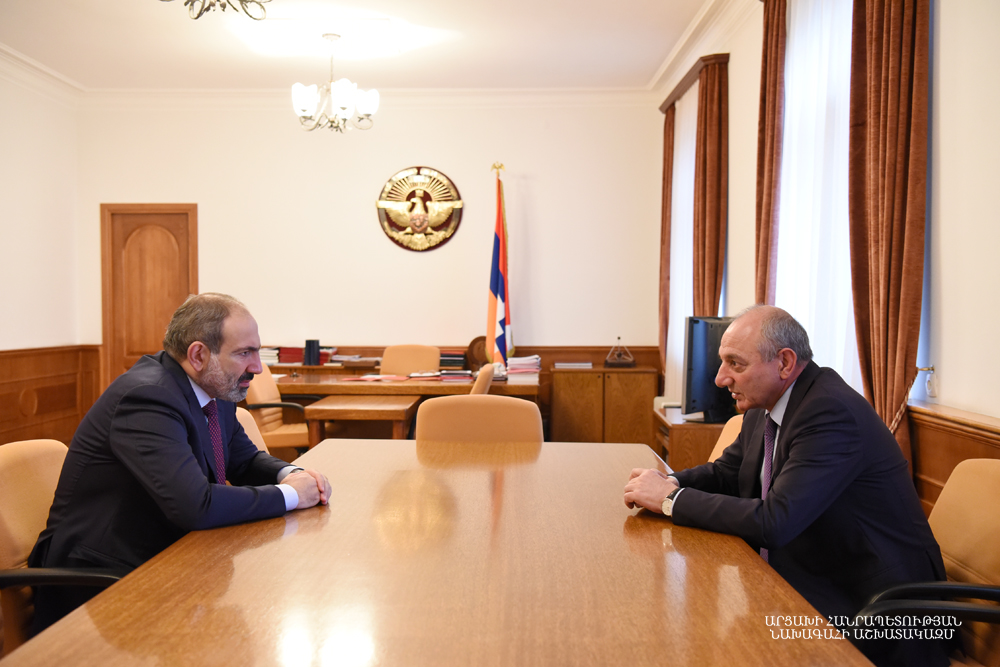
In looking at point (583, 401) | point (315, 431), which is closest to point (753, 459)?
point (315, 431)

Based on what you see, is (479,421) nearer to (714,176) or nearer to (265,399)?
(265,399)

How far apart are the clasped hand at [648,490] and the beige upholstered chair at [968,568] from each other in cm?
50

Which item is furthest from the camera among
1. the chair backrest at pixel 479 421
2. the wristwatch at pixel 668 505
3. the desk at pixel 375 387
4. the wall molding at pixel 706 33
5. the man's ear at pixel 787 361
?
the desk at pixel 375 387

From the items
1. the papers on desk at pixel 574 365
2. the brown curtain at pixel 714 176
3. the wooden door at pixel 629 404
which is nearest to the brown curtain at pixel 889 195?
the brown curtain at pixel 714 176

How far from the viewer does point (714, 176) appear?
5.02m

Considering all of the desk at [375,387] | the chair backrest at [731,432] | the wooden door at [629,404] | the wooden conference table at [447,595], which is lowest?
the wooden door at [629,404]

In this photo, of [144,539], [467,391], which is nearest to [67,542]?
[144,539]

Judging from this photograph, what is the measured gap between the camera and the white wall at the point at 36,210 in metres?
5.94

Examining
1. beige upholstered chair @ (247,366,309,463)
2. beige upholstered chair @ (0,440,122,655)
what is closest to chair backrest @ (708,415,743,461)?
beige upholstered chair @ (0,440,122,655)

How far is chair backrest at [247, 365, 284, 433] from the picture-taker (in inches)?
187

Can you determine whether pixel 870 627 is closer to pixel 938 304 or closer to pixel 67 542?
pixel 938 304

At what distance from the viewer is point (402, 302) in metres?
6.92

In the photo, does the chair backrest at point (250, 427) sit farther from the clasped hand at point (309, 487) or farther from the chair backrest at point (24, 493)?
the clasped hand at point (309, 487)

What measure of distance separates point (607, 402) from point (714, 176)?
2.12m
